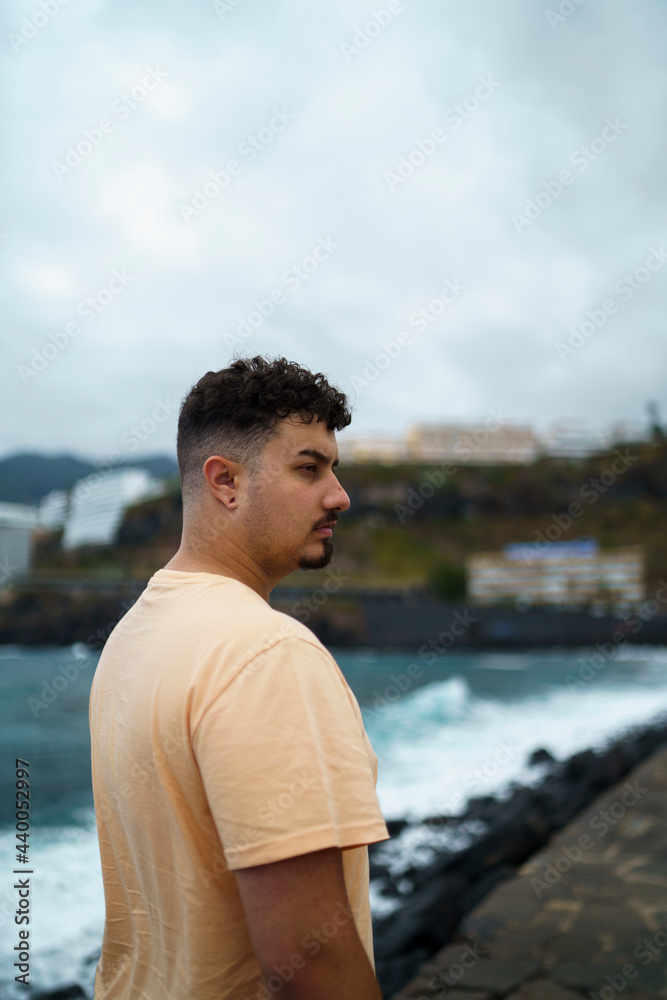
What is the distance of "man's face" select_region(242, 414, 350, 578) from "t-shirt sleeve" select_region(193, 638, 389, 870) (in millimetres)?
317

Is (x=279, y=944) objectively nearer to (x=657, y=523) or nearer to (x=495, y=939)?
(x=495, y=939)

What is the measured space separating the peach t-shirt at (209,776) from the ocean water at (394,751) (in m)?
5.64

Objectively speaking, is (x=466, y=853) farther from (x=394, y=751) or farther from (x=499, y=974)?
(x=394, y=751)

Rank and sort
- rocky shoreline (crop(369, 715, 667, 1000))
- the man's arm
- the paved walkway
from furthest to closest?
1. rocky shoreline (crop(369, 715, 667, 1000))
2. the paved walkway
3. the man's arm

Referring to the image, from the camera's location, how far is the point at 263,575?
4.41ft

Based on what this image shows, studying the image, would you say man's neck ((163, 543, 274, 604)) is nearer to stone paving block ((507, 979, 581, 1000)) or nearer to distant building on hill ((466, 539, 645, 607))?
stone paving block ((507, 979, 581, 1000))

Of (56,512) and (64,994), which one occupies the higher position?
(56,512)

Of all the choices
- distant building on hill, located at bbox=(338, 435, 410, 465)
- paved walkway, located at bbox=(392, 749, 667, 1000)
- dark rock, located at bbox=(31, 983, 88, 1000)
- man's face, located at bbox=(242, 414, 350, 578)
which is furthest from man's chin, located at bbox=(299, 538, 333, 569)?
distant building on hill, located at bbox=(338, 435, 410, 465)

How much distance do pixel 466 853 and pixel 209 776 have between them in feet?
23.8

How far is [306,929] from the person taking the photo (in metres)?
0.95

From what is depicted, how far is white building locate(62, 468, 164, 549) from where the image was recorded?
330ft

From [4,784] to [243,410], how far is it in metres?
13.9

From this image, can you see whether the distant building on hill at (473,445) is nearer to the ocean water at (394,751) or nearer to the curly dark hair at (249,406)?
the ocean water at (394,751)

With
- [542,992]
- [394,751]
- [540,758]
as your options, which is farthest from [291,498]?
[394,751]
